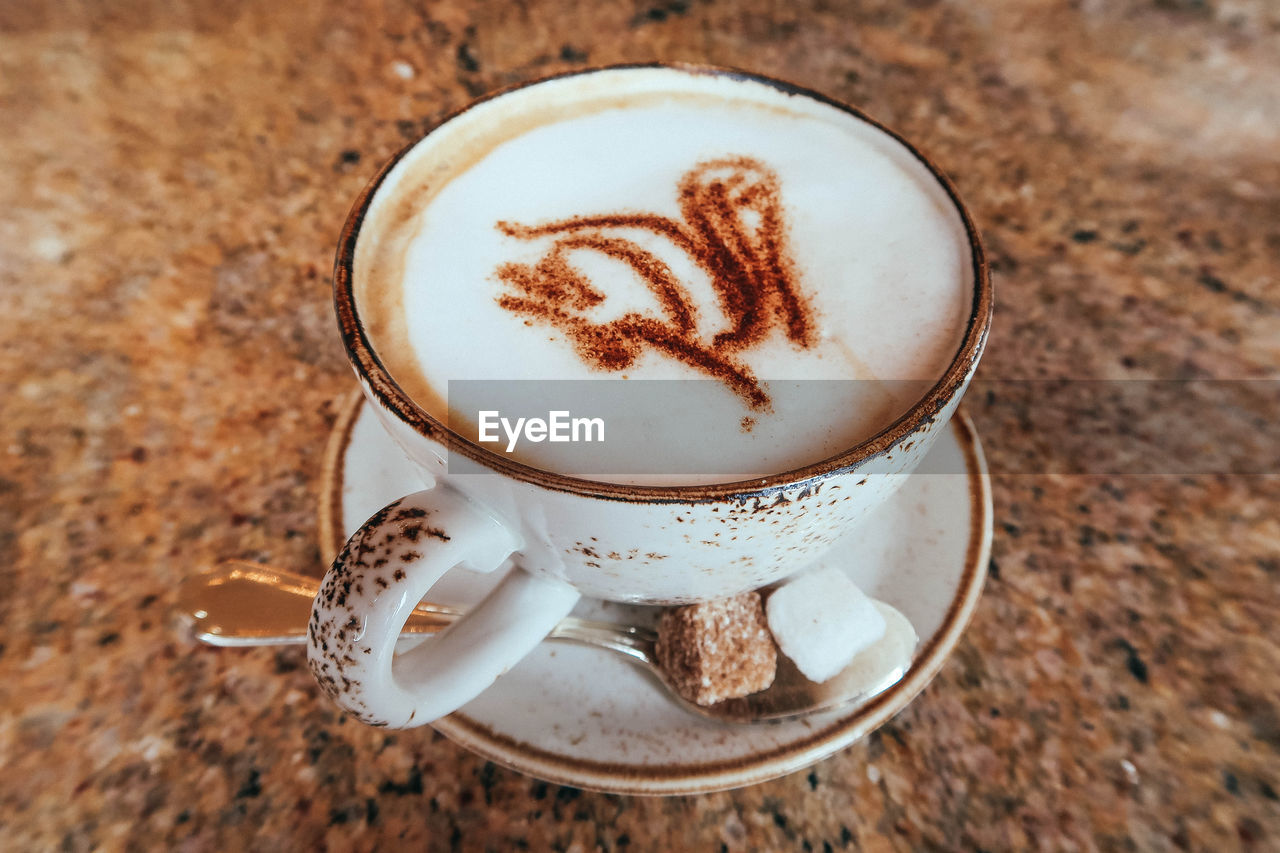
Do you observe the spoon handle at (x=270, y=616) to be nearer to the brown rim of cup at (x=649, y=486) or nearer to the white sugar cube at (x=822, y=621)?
the white sugar cube at (x=822, y=621)

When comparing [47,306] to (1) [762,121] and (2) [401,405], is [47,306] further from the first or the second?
(1) [762,121]

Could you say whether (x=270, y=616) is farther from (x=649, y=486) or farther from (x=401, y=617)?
(x=649, y=486)

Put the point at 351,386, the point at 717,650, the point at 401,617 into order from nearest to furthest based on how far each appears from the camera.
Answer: the point at 401,617, the point at 717,650, the point at 351,386

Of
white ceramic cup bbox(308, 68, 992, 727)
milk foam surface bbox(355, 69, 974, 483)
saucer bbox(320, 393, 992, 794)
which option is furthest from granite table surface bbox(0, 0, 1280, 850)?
milk foam surface bbox(355, 69, 974, 483)

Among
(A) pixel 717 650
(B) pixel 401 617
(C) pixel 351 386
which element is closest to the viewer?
(B) pixel 401 617

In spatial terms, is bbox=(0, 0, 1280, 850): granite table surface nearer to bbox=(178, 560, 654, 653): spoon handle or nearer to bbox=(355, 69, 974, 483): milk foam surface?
bbox=(178, 560, 654, 653): spoon handle

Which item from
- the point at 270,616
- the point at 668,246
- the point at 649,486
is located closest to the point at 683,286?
the point at 668,246

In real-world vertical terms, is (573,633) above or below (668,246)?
below

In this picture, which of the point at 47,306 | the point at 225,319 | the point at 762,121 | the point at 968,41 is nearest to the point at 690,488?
the point at 762,121
